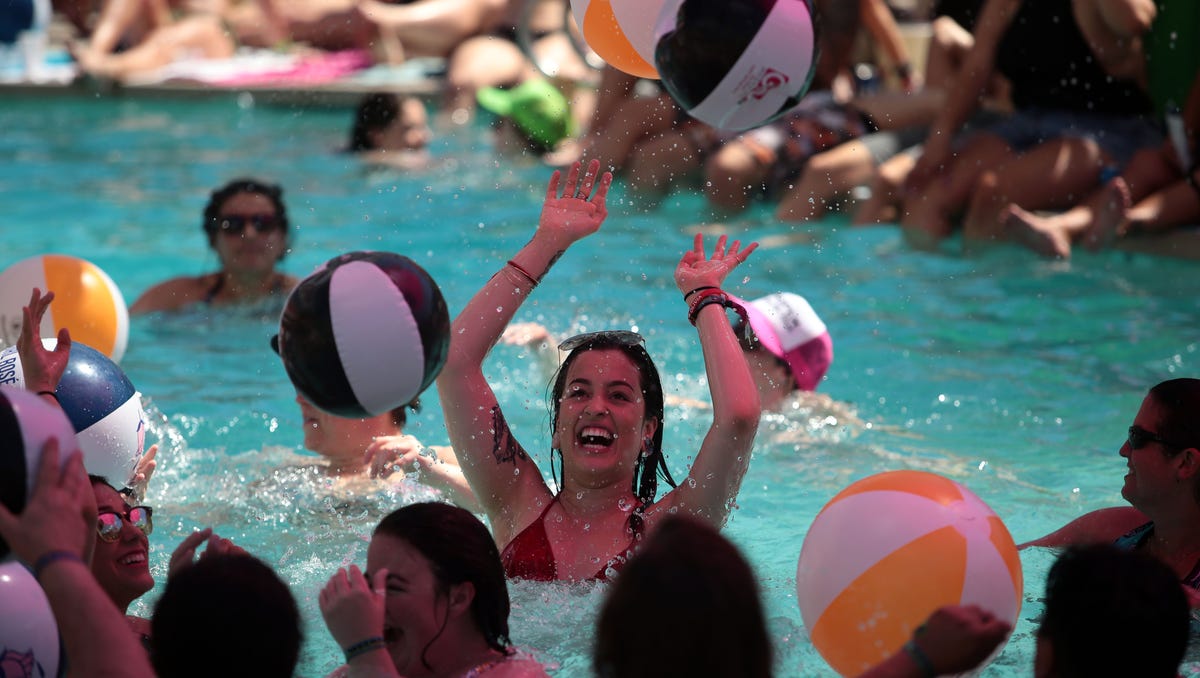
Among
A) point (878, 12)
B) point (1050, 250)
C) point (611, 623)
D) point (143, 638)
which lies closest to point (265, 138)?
point (878, 12)

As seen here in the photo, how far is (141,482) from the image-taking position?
4.54 meters

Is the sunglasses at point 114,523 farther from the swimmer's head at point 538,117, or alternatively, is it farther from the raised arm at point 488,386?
the swimmer's head at point 538,117

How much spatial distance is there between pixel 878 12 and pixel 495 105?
377cm

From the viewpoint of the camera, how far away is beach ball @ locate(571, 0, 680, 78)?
4711 millimetres

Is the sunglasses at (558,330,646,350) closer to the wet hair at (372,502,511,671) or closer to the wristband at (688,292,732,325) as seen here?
the wristband at (688,292,732,325)

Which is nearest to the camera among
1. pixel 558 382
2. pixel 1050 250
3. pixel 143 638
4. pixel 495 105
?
pixel 143 638

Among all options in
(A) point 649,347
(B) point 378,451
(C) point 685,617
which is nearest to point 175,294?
(A) point 649,347

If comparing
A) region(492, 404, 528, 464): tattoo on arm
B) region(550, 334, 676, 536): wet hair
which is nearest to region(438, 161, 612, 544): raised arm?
region(492, 404, 528, 464): tattoo on arm

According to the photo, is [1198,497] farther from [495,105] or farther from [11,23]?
[11,23]

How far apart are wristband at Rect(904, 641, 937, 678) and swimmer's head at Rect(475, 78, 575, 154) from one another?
425 inches

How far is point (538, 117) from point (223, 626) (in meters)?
10.8

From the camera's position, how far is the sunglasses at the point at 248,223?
7691 millimetres

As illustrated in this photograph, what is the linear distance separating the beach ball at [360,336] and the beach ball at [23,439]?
2.40 ft

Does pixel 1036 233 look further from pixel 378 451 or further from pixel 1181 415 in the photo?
pixel 378 451
